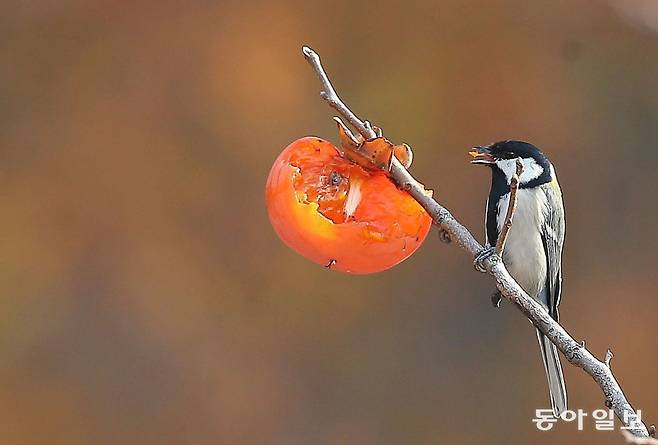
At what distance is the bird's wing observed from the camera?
300 cm

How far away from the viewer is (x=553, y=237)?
304 centimetres

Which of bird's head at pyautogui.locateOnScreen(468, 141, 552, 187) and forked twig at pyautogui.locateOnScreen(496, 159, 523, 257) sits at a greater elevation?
bird's head at pyautogui.locateOnScreen(468, 141, 552, 187)

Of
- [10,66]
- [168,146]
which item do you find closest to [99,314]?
[168,146]

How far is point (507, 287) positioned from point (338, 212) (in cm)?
33

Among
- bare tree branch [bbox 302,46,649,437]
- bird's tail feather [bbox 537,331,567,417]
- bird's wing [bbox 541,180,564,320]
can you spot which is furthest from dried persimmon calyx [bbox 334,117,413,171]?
bird's wing [bbox 541,180,564,320]

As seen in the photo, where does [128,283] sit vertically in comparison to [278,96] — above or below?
below

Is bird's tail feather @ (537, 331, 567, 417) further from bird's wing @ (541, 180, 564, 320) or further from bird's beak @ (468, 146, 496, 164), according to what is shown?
→ bird's beak @ (468, 146, 496, 164)

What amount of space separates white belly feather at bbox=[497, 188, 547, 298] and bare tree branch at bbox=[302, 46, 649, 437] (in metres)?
1.30

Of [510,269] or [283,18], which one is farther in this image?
[283,18]

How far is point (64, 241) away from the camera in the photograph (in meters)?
4.94

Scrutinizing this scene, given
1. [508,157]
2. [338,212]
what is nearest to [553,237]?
[508,157]

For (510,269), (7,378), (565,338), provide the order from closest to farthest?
(565,338), (510,269), (7,378)

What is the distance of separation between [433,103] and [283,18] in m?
0.89

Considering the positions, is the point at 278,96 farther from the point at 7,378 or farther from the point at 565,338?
the point at 565,338
